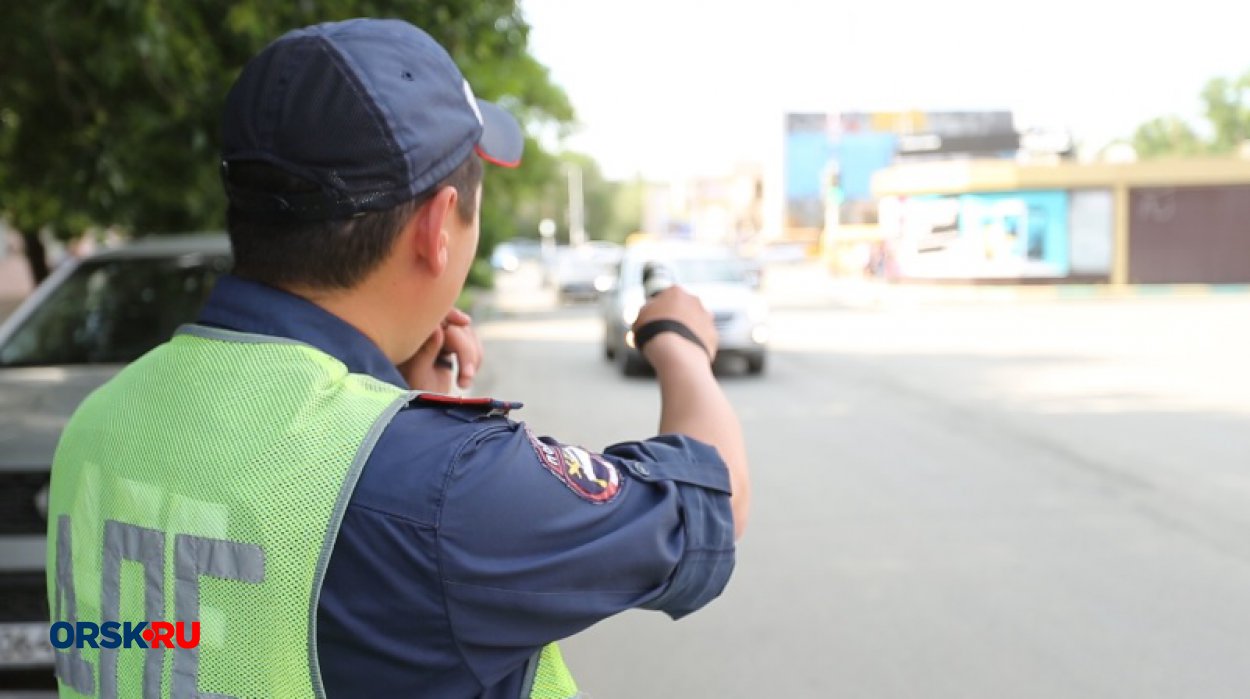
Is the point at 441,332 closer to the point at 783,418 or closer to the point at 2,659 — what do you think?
the point at 2,659

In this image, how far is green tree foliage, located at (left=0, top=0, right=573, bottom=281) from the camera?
773 cm

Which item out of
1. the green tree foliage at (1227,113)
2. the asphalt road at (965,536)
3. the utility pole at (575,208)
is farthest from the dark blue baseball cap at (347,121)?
the green tree foliage at (1227,113)

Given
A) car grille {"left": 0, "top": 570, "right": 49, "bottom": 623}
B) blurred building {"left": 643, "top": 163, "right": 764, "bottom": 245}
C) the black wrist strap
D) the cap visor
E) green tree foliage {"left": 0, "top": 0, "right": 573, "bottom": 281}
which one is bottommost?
blurred building {"left": 643, "top": 163, "right": 764, "bottom": 245}

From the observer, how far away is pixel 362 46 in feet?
4.58

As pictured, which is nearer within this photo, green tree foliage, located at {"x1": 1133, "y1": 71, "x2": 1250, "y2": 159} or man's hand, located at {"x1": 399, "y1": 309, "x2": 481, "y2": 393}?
man's hand, located at {"x1": 399, "y1": 309, "x2": 481, "y2": 393}

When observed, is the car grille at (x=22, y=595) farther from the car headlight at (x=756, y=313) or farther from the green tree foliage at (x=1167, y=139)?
the green tree foliage at (x=1167, y=139)

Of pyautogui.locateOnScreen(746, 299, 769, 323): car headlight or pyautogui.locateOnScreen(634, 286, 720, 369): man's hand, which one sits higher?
pyautogui.locateOnScreen(634, 286, 720, 369): man's hand

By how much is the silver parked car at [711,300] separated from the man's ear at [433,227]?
12638mm

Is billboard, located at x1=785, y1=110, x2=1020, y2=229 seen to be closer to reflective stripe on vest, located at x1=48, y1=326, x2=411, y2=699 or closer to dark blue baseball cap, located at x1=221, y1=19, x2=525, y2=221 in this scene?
dark blue baseball cap, located at x1=221, y1=19, x2=525, y2=221

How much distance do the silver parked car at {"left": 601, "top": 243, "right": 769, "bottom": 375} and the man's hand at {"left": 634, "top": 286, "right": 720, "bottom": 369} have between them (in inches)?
484

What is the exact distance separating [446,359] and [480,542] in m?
0.84

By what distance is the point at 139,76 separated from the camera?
9.27m

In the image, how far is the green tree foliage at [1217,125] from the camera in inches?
3430

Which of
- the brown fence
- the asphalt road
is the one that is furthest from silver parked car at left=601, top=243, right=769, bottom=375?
the brown fence
